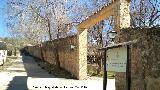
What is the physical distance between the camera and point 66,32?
33.7 metres

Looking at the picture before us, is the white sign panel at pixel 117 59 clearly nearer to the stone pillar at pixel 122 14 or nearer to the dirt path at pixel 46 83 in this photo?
the stone pillar at pixel 122 14

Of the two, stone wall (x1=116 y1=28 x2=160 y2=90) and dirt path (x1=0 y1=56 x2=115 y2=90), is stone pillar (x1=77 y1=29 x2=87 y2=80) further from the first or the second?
stone wall (x1=116 y1=28 x2=160 y2=90)

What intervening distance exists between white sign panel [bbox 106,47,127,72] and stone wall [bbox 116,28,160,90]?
0.91m

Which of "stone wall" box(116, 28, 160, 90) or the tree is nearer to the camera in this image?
"stone wall" box(116, 28, 160, 90)

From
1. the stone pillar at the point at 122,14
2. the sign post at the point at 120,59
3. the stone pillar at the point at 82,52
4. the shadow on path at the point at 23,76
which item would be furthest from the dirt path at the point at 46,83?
the sign post at the point at 120,59

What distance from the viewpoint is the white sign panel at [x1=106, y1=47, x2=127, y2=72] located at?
32.6 feet

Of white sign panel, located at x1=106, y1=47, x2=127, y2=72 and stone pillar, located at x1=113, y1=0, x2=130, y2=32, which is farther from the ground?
stone pillar, located at x1=113, y1=0, x2=130, y2=32

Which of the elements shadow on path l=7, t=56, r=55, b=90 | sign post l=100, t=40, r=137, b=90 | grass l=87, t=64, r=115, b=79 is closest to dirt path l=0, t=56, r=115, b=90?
shadow on path l=7, t=56, r=55, b=90

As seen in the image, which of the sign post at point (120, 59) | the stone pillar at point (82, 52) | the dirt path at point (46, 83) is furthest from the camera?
the stone pillar at point (82, 52)

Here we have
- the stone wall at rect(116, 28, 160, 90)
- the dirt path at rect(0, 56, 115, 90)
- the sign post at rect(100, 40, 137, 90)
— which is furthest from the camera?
the dirt path at rect(0, 56, 115, 90)

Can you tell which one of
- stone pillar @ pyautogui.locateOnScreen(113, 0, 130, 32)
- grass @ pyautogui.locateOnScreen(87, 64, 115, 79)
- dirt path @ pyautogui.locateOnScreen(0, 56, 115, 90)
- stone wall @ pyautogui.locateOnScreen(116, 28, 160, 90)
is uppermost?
stone pillar @ pyautogui.locateOnScreen(113, 0, 130, 32)

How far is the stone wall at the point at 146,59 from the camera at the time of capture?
10.2 meters

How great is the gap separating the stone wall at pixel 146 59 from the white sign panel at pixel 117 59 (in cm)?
91

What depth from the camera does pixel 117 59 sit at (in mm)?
10383
